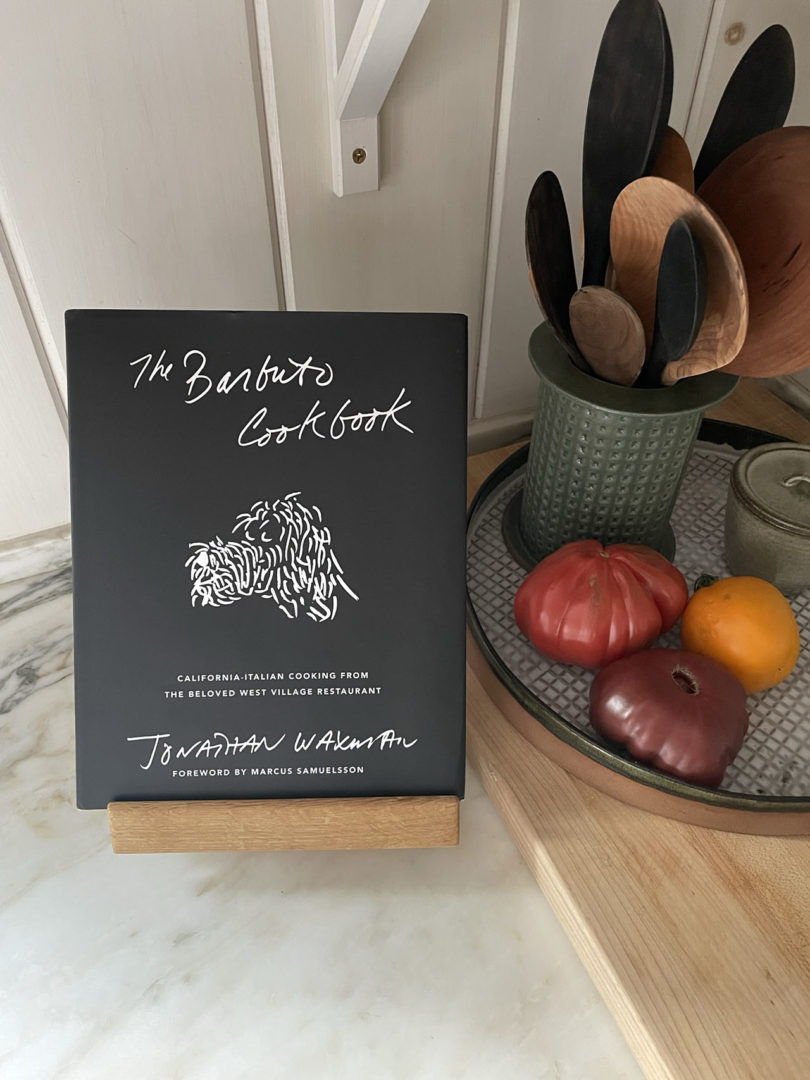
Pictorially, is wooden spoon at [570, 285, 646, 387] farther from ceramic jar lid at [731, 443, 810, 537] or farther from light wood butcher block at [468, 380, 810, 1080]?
light wood butcher block at [468, 380, 810, 1080]

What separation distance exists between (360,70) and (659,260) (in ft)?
0.83

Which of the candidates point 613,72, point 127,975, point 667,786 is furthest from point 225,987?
→ point 613,72

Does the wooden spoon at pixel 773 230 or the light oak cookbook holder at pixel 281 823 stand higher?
the wooden spoon at pixel 773 230

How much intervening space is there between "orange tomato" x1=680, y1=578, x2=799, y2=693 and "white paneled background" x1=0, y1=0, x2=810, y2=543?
14.8 inches

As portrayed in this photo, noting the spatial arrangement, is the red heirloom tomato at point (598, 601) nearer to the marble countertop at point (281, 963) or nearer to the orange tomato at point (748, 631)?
the orange tomato at point (748, 631)

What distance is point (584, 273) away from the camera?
2.12 feet

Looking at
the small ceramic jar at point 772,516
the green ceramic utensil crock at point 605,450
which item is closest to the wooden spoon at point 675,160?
the green ceramic utensil crock at point 605,450

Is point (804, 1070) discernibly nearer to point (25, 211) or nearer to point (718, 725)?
point (718, 725)

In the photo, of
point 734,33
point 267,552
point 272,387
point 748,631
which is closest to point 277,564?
point 267,552

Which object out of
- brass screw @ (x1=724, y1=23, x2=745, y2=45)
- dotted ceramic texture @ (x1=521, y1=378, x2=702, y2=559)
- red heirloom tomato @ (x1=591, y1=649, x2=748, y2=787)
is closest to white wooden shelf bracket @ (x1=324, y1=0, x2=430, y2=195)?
dotted ceramic texture @ (x1=521, y1=378, x2=702, y2=559)

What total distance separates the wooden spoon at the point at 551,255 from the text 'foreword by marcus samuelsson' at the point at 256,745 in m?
0.32

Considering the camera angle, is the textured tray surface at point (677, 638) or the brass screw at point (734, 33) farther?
the brass screw at point (734, 33)

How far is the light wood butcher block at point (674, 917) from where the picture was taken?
0.51m

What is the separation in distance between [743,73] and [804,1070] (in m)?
0.67
